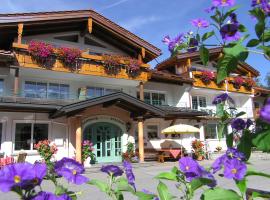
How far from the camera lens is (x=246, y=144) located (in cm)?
136

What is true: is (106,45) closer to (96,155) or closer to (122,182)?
(96,155)

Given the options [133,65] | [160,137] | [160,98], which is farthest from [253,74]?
[133,65]

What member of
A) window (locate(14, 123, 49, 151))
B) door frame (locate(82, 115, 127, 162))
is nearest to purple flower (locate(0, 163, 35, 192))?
window (locate(14, 123, 49, 151))

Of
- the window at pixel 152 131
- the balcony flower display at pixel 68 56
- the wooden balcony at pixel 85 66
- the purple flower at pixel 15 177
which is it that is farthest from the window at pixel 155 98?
the purple flower at pixel 15 177

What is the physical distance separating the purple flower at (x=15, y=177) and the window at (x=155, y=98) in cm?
2110

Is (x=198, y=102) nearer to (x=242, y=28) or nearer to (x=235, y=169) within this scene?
(x=242, y=28)

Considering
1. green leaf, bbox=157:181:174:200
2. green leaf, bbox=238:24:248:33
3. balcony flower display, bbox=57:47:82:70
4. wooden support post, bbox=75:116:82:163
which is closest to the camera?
green leaf, bbox=238:24:248:33

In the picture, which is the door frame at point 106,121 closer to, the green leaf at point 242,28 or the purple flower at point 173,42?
the purple flower at point 173,42

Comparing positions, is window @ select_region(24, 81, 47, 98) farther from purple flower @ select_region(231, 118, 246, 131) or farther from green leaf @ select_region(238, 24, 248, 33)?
green leaf @ select_region(238, 24, 248, 33)

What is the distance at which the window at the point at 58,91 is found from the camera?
17891 millimetres

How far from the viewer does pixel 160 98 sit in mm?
23156

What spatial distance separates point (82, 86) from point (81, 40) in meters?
3.05

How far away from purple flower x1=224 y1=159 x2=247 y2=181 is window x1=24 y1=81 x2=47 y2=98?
17.0m

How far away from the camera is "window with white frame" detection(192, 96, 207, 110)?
2520 centimetres
